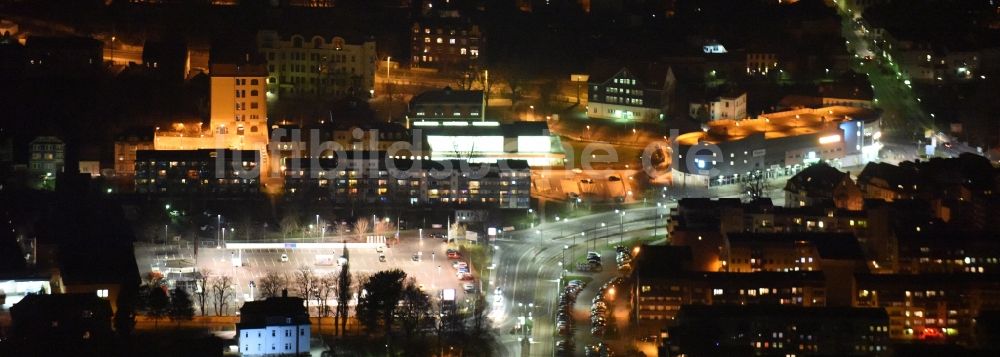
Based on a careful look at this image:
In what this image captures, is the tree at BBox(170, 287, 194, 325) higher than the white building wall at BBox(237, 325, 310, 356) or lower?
higher

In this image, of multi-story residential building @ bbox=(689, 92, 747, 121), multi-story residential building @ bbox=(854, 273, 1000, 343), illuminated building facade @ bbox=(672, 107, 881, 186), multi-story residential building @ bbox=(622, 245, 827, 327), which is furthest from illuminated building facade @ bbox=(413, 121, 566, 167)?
multi-story residential building @ bbox=(854, 273, 1000, 343)

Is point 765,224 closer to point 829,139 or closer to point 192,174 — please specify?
point 829,139

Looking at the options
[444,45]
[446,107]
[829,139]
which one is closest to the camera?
[829,139]

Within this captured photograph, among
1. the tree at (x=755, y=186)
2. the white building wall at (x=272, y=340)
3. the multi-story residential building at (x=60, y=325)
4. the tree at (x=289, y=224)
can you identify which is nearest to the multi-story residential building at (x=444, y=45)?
the tree at (x=755, y=186)

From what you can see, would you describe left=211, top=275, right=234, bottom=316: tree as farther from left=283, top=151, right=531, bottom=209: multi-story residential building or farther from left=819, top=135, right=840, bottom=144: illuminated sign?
left=819, top=135, right=840, bottom=144: illuminated sign

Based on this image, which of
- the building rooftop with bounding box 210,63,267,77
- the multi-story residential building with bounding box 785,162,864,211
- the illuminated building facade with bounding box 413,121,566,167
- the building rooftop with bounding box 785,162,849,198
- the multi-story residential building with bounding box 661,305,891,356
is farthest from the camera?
the illuminated building facade with bounding box 413,121,566,167

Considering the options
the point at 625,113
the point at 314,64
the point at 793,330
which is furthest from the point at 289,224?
the point at 793,330
